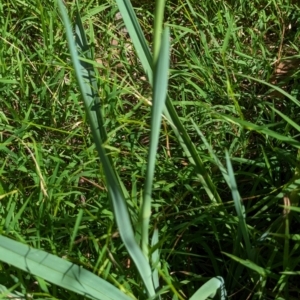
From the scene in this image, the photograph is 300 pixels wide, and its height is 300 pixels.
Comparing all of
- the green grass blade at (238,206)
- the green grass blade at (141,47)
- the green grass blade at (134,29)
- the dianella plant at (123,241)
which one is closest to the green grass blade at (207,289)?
the dianella plant at (123,241)

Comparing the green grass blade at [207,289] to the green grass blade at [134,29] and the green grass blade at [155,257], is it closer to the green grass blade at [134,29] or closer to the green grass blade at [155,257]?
the green grass blade at [155,257]

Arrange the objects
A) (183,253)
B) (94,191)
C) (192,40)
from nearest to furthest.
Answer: (183,253), (94,191), (192,40)

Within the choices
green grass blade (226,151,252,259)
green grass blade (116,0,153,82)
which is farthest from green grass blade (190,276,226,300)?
green grass blade (116,0,153,82)

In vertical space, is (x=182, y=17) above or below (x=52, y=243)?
above

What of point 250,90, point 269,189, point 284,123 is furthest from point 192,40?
point 269,189

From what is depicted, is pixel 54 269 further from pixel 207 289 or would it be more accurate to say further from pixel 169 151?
pixel 169 151

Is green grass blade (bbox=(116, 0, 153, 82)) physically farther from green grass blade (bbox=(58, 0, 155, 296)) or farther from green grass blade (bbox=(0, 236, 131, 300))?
green grass blade (bbox=(0, 236, 131, 300))

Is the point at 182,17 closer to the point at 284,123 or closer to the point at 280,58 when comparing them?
the point at 280,58
